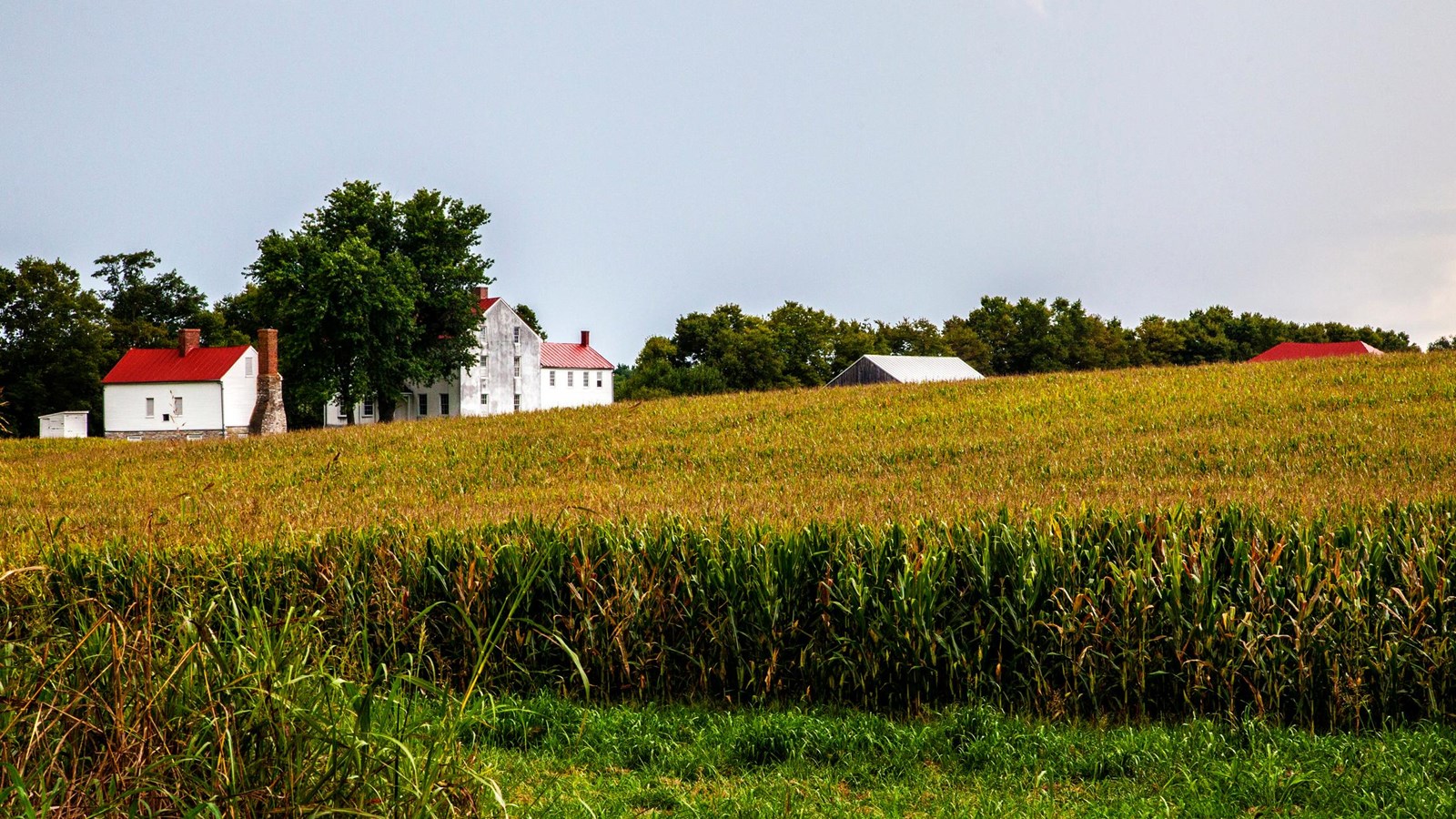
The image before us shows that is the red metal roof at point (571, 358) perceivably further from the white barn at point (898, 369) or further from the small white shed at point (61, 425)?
the small white shed at point (61, 425)

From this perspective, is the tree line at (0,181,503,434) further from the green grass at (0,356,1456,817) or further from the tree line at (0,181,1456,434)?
the green grass at (0,356,1456,817)

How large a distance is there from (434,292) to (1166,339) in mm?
69766

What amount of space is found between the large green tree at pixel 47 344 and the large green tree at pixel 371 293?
1744cm

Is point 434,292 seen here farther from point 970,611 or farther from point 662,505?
point 970,611

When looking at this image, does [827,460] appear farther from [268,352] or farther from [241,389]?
[241,389]

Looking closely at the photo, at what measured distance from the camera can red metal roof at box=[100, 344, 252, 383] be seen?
6112cm

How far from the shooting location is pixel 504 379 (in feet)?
238

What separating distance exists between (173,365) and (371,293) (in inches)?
868

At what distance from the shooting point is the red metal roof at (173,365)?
61125mm

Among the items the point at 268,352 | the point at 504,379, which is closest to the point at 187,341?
the point at 504,379

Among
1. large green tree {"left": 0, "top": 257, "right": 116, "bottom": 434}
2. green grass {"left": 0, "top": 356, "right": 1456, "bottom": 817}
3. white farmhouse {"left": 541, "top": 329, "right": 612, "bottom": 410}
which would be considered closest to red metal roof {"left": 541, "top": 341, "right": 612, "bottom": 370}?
white farmhouse {"left": 541, "top": 329, "right": 612, "bottom": 410}

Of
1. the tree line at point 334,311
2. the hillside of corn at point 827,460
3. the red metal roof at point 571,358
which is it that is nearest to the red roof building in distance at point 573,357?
the red metal roof at point 571,358

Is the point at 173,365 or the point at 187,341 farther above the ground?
the point at 187,341

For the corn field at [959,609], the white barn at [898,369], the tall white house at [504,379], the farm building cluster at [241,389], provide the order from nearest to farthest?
the corn field at [959,609] → the farm building cluster at [241,389] → the white barn at [898,369] → the tall white house at [504,379]
